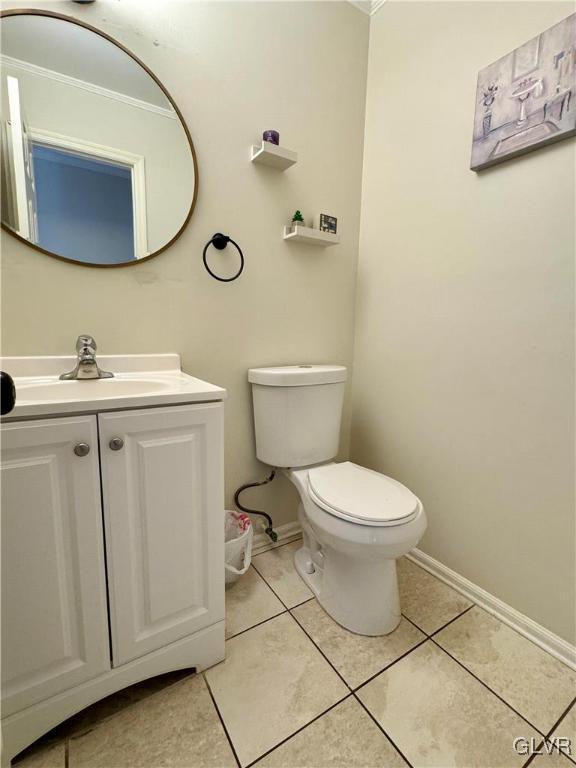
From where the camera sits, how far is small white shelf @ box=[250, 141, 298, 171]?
4.07 ft

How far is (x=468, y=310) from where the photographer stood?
1231 millimetres

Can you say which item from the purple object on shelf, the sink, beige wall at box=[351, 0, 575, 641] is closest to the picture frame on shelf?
beige wall at box=[351, 0, 575, 641]

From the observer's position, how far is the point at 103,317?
112 cm

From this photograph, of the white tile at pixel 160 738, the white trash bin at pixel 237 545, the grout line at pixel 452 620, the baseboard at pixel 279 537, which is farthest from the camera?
the baseboard at pixel 279 537

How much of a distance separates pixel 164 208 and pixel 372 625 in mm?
1551

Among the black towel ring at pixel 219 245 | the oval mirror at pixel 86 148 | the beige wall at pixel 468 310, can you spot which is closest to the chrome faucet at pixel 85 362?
the oval mirror at pixel 86 148

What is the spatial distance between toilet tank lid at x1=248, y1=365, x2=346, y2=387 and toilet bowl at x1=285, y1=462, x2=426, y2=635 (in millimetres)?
343

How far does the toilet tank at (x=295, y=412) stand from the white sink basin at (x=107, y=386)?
336 mm

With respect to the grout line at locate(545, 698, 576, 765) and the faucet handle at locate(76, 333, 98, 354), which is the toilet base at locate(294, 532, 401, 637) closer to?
the grout line at locate(545, 698, 576, 765)

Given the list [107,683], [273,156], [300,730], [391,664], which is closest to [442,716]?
[391,664]

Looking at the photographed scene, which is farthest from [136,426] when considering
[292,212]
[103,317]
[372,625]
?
[292,212]

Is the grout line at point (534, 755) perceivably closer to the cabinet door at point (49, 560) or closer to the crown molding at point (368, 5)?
the cabinet door at point (49, 560)

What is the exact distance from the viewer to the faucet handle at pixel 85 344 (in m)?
1.04

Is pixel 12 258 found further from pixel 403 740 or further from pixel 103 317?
pixel 403 740
